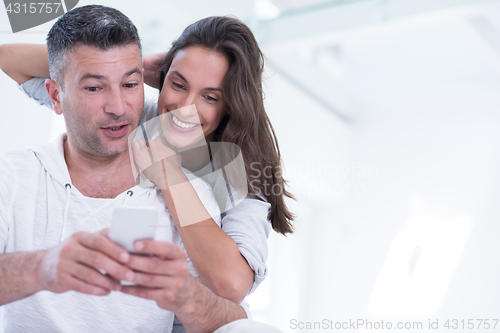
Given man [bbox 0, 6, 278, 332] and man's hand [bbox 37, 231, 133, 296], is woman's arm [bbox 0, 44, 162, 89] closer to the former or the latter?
man [bbox 0, 6, 278, 332]

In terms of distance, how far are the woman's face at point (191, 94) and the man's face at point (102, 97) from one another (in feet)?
0.62

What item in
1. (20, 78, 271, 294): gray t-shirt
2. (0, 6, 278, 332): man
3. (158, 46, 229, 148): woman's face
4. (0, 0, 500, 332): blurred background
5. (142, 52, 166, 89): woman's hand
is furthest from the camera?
(0, 0, 500, 332): blurred background

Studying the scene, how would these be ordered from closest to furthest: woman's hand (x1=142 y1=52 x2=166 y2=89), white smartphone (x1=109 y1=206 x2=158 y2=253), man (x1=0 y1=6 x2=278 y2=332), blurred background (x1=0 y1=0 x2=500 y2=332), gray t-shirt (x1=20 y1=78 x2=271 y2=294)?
1. white smartphone (x1=109 y1=206 x2=158 y2=253)
2. man (x1=0 y1=6 x2=278 y2=332)
3. gray t-shirt (x1=20 y1=78 x2=271 y2=294)
4. woman's hand (x1=142 y1=52 x2=166 y2=89)
5. blurred background (x1=0 y1=0 x2=500 y2=332)

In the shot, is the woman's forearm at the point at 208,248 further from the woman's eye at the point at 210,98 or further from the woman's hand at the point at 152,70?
the woman's hand at the point at 152,70

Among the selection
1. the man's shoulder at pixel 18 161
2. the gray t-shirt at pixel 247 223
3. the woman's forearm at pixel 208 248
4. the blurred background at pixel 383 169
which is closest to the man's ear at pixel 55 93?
the man's shoulder at pixel 18 161

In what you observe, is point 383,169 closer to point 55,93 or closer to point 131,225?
point 55,93

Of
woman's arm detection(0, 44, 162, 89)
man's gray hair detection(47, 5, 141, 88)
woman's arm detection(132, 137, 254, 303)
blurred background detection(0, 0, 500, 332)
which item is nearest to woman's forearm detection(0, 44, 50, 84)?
woman's arm detection(0, 44, 162, 89)

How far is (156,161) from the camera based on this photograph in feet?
4.33

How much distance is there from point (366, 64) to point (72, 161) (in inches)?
128

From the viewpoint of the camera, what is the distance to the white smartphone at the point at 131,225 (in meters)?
0.71

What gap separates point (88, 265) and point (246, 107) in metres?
0.82

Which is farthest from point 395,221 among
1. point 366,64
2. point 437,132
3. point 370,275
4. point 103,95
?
point 103,95

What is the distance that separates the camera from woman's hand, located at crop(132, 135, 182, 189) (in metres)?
1.28

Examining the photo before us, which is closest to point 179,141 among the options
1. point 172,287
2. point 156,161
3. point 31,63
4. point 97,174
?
point 156,161
